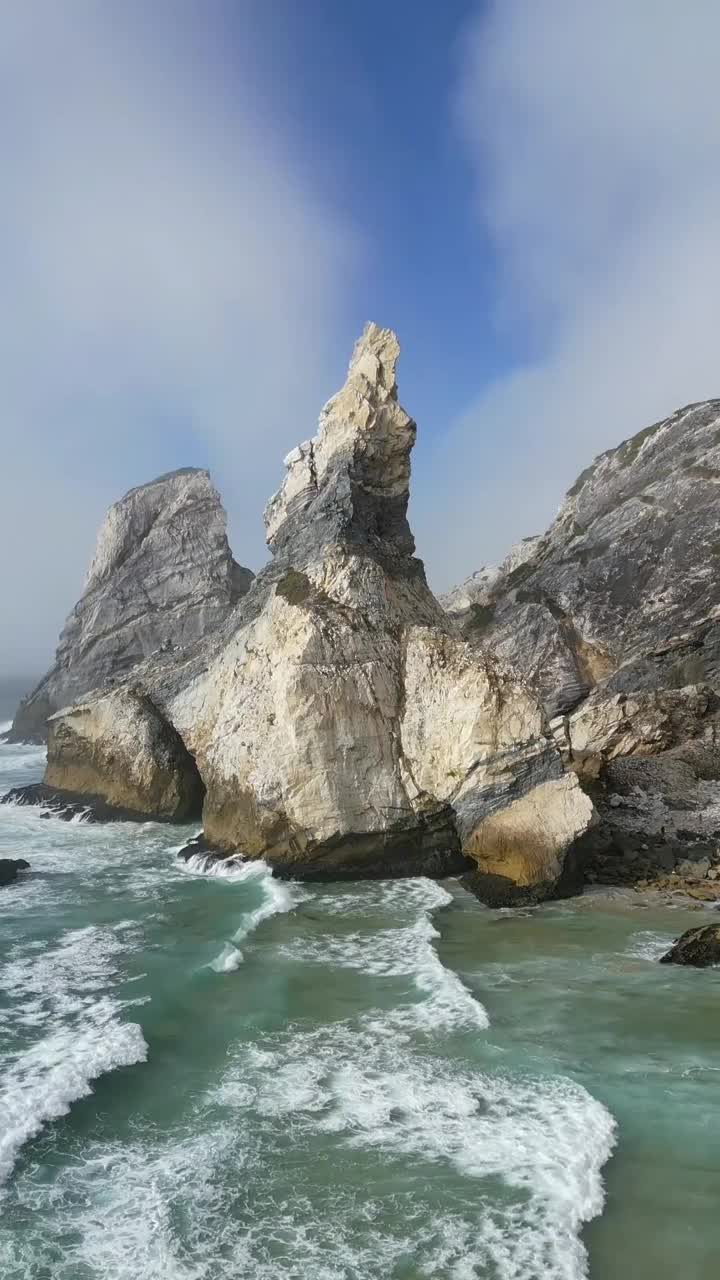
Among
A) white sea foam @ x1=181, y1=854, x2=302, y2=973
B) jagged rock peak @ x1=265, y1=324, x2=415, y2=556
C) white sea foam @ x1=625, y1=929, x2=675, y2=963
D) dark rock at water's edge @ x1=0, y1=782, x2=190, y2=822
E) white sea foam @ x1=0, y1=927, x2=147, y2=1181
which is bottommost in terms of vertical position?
white sea foam @ x1=0, y1=927, x2=147, y2=1181

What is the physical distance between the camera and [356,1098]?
10477 mm

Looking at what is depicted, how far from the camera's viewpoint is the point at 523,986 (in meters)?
13.9

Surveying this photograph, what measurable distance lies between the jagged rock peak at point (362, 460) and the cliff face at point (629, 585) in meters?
14.7

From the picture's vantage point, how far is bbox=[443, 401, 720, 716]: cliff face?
37969mm

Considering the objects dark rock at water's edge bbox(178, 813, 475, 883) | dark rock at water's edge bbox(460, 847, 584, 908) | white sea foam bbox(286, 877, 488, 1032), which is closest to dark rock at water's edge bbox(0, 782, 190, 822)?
dark rock at water's edge bbox(178, 813, 475, 883)

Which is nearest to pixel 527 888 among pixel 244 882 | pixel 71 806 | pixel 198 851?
pixel 244 882

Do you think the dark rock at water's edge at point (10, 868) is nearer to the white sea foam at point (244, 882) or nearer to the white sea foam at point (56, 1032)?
the white sea foam at point (244, 882)

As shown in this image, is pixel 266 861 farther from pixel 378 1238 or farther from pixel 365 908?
pixel 378 1238

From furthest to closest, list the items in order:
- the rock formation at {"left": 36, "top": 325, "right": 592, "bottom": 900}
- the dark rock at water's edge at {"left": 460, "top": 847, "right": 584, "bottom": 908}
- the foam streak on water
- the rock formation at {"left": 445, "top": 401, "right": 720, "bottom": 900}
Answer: the rock formation at {"left": 445, "top": 401, "right": 720, "bottom": 900}, the rock formation at {"left": 36, "top": 325, "right": 592, "bottom": 900}, the dark rock at water's edge at {"left": 460, "top": 847, "right": 584, "bottom": 908}, the foam streak on water

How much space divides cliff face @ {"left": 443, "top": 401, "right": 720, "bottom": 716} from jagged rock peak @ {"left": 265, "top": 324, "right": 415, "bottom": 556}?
48.3 ft

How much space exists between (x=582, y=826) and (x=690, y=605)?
24.9 m

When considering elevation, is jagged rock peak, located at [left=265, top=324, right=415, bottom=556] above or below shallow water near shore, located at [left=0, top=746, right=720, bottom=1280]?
above

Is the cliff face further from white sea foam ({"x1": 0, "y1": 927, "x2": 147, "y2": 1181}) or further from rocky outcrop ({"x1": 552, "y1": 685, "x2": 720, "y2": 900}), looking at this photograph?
white sea foam ({"x1": 0, "y1": 927, "x2": 147, "y2": 1181})

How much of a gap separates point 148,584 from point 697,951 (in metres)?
50.8
